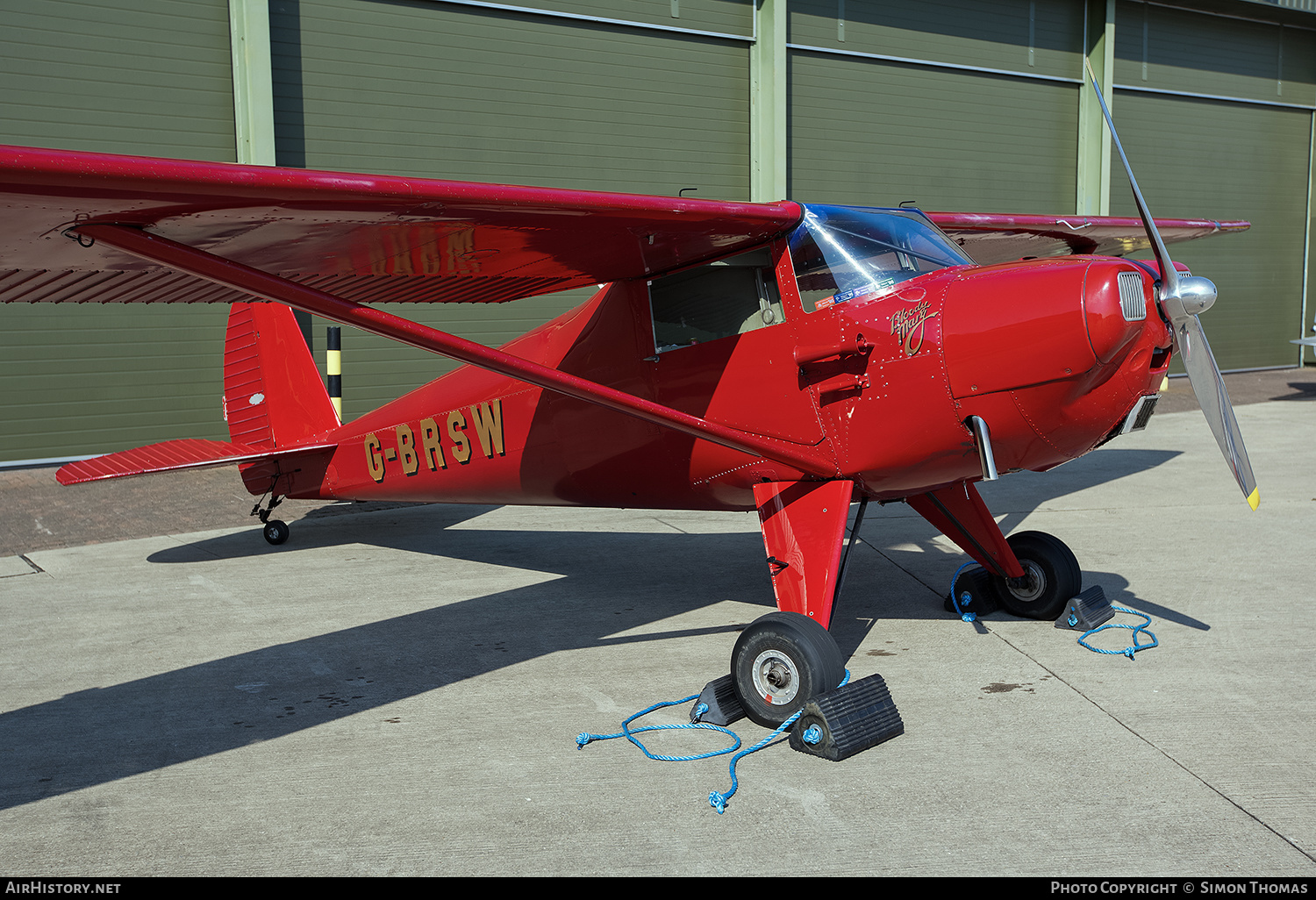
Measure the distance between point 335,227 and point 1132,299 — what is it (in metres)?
3.42

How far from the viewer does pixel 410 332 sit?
4.23m

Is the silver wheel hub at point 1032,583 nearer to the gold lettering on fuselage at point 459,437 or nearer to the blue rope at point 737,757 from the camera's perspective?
the blue rope at point 737,757

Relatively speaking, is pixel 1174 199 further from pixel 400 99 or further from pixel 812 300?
pixel 812 300

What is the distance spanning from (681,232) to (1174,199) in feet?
59.4

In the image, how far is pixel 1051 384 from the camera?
4.22 m

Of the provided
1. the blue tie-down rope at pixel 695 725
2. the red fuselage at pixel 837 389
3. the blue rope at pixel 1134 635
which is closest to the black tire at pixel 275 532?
the red fuselage at pixel 837 389

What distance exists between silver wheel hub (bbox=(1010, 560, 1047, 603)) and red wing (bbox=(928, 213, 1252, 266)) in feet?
7.43

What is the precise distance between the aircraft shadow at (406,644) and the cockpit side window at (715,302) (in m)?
1.70

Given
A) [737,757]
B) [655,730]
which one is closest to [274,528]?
[655,730]

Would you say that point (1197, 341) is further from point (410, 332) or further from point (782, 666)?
point (410, 332)

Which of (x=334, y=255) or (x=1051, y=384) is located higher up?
(x=334, y=255)

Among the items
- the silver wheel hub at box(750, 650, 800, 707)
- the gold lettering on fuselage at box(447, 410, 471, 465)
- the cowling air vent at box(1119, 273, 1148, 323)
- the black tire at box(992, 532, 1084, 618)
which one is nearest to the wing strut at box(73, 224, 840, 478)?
the silver wheel hub at box(750, 650, 800, 707)

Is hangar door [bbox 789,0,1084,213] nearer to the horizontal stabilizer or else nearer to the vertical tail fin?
the vertical tail fin

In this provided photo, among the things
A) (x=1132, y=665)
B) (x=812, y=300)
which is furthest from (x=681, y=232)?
(x=1132, y=665)
